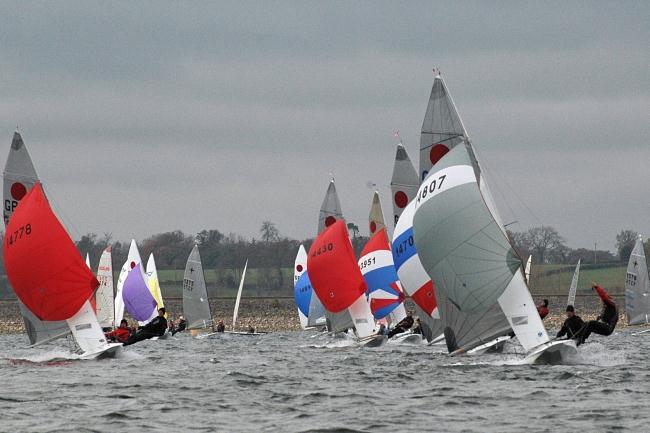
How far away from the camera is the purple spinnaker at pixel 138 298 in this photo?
60.2 meters

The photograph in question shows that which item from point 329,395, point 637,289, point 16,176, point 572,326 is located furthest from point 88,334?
point 637,289

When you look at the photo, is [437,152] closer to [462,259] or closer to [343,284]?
[462,259]

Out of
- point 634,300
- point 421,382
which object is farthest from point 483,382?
point 634,300

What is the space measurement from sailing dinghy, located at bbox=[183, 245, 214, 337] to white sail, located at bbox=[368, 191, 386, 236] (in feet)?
58.2

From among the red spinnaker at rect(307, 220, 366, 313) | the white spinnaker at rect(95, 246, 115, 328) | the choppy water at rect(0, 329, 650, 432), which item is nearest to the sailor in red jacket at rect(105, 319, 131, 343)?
the choppy water at rect(0, 329, 650, 432)

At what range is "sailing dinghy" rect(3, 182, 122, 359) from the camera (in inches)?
1209

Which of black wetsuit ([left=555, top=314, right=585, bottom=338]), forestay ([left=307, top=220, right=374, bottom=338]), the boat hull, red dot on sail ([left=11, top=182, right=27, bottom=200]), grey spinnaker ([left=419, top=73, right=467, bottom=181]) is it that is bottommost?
the boat hull

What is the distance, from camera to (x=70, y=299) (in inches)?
1216

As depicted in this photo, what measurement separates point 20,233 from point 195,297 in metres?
33.3

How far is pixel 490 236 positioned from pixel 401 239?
32.7ft

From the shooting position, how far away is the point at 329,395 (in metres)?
22.9

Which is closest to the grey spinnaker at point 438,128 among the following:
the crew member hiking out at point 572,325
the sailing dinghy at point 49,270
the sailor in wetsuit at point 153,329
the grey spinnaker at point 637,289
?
the crew member hiking out at point 572,325

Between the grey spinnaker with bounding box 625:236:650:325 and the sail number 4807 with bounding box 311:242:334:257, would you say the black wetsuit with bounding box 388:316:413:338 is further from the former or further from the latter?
the grey spinnaker with bounding box 625:236:650:325

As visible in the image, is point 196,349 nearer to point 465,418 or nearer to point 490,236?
point 490,236
